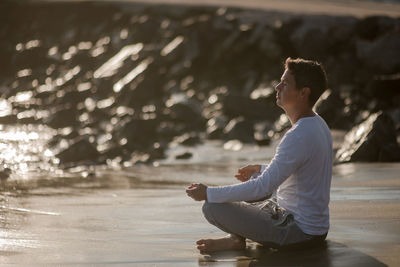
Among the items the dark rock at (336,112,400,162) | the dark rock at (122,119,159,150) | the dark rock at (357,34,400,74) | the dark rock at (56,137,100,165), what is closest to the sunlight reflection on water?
the dark rock at (56,137,100,165)

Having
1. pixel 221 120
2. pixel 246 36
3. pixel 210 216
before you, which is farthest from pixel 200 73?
pixel 210 216

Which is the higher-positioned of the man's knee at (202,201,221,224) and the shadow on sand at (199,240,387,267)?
the man's knee at (202,201,221,224)

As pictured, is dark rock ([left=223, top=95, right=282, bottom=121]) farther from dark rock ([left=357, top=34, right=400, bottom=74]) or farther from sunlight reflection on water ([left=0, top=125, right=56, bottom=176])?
sunlight reflection on water ([left=0, top=125, right=56, bottom=176])

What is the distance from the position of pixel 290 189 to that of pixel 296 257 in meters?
0.45

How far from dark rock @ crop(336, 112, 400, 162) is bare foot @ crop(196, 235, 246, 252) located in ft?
17.3

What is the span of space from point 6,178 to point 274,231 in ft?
19.0

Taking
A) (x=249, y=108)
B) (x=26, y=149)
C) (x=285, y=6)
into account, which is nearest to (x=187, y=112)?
(x=249, y=108)

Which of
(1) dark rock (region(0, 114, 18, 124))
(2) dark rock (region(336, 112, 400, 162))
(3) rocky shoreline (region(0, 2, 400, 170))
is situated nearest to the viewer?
(2) dark rock (region(336, 112, 400, 162))

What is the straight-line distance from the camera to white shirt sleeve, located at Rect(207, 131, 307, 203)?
530cm

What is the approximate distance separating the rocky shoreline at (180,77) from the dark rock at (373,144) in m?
0.02

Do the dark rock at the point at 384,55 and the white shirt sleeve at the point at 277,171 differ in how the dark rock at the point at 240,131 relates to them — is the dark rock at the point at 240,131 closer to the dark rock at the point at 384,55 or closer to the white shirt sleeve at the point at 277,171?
the dark rock at the point at 384,55

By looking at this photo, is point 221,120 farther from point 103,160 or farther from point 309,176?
point 309,176

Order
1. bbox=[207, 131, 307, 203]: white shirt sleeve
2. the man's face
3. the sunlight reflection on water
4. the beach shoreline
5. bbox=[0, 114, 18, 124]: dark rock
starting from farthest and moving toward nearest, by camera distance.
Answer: the beach shoreline < bbox=[0, 114, 18, 124]: dark rock < the sunlight reflection on water < the man's face < bbox=[207, 131, 307, 203]: white shirt sleeve

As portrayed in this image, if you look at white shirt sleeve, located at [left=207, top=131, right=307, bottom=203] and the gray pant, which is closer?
white shirt sleeve, located at [left=207, top=131, right=307, bottom=203]
